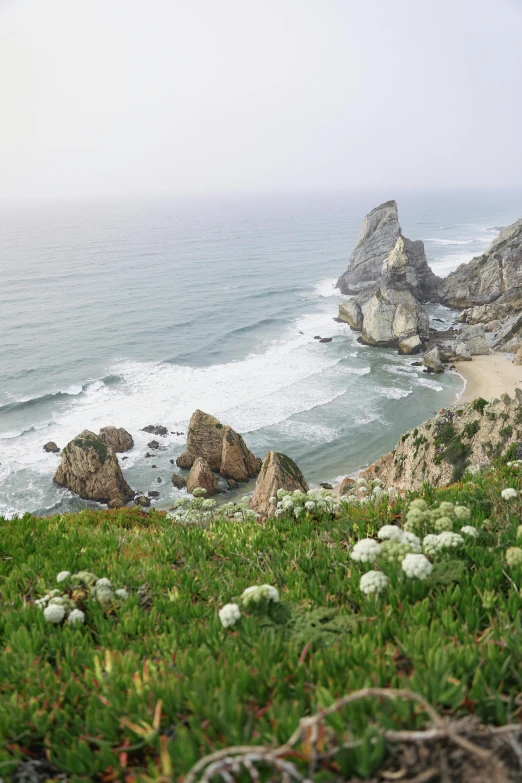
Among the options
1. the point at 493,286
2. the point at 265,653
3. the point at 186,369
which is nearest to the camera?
the point at 265,653

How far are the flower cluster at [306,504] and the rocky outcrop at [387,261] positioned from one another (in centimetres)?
6707

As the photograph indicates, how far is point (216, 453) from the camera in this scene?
3759cm

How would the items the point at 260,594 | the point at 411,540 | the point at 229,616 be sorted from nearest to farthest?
the point at 229,616
the point at 260,594
the point at 411,540

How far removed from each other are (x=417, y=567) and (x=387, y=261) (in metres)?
73.1

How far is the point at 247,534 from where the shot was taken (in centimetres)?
746

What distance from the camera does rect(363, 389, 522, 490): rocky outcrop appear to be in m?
23.3

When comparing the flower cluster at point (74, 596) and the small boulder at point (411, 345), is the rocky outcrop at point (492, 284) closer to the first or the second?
the small boulder at point (411, 345)

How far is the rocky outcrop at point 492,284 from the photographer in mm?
64750

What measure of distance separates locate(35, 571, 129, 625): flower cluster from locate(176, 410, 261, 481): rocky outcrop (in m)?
30.5

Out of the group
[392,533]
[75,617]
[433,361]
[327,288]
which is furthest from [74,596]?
[327,288]

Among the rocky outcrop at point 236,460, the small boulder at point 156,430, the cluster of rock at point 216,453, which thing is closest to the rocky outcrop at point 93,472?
the cluster of rock at point 216,453

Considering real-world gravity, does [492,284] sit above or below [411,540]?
above

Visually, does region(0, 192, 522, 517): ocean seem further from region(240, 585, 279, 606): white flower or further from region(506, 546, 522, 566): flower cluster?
region(506, 546, 522, 566): flower cluster

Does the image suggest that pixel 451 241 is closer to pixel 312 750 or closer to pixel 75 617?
pixel 75 617
